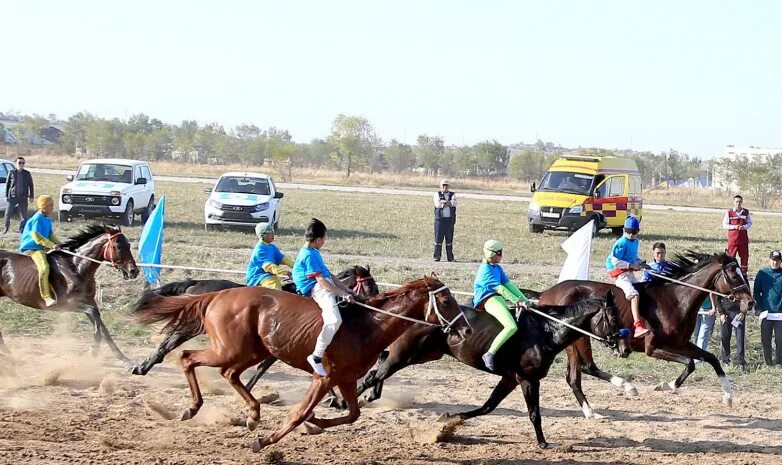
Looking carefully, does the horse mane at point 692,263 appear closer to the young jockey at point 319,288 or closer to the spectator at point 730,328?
the spectator at point 730,328

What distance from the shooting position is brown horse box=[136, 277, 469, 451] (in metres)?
8.70

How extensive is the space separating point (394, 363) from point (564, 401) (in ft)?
8.37

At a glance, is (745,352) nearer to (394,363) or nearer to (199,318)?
(394,363)

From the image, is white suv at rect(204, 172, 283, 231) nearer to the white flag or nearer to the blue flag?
the blue flag

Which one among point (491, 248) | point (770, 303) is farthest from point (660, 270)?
point (491, 248)

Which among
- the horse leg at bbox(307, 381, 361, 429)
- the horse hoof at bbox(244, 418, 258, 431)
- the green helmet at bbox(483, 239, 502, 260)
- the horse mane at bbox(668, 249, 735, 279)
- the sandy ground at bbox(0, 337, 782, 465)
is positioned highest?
the green helmet at bbox(483, 239, 502, 260)

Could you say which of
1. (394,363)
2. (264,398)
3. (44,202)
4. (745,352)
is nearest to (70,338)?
(44,202)

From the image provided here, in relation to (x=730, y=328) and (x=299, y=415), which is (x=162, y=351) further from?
(x=730, y=328)

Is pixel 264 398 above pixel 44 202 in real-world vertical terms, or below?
below

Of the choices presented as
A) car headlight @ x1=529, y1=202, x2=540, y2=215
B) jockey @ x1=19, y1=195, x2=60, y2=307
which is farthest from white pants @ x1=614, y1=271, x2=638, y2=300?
car headlight @ x1=529, y1=202, x2=540, y2=215

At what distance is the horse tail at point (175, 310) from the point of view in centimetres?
965

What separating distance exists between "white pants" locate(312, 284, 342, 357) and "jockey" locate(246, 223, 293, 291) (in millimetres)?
2175

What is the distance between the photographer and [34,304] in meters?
12.4

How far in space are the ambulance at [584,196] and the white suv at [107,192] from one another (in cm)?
1249
